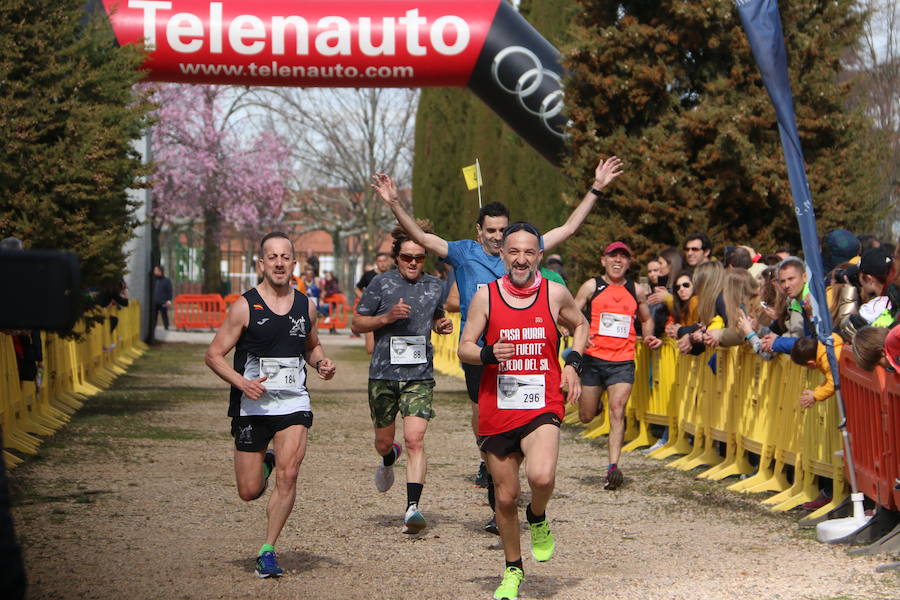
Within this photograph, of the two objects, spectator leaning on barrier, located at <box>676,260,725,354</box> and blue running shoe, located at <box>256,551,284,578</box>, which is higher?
spectator leaning on barrier, located at <box>676,260,725,354</box>

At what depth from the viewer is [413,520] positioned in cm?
798

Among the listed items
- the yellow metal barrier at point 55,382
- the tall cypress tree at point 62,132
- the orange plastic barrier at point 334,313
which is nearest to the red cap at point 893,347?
the yellow metal barrier at point 55,382

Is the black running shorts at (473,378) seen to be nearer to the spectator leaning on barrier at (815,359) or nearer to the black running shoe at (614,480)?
the spectator leaning on barrier at (815,359)

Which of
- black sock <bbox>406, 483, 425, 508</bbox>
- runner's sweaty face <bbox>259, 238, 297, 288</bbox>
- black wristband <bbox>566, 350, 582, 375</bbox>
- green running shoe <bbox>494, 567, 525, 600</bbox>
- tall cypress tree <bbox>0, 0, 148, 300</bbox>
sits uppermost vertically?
tall cypress tree <bbox>0, 0, 148, 300</bbox>

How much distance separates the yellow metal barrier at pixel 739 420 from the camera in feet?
29.6

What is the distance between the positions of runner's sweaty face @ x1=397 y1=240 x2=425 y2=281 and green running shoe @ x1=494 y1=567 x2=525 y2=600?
287 centimetres

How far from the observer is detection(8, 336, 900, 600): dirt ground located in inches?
259

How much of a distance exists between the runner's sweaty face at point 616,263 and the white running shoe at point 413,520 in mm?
3691

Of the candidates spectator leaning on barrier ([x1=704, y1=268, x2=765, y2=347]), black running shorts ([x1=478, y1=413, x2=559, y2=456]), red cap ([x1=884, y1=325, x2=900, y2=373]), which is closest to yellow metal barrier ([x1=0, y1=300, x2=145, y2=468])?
black running shorts ([x1=478, y1=413, x2=559, y2=456])

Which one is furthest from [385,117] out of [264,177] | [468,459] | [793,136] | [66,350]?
[793,136]

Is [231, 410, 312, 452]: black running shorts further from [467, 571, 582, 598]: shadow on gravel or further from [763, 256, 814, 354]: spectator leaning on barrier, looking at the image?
[763, 256, 814, 354]: spectator leaning on barrier

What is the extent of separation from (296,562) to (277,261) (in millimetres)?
1610

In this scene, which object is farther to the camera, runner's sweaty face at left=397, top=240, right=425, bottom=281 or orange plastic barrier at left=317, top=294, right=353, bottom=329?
orange plastic barrier at left=317, top=294, right=353, bottom=329

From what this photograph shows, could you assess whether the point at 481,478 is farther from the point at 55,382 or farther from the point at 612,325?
the point at 55,382
